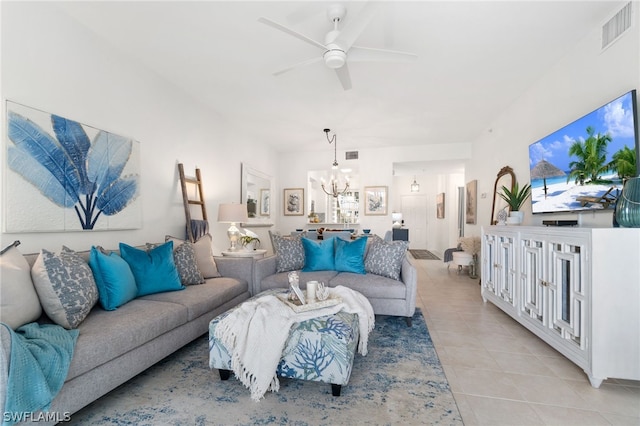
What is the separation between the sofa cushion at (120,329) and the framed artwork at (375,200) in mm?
4824

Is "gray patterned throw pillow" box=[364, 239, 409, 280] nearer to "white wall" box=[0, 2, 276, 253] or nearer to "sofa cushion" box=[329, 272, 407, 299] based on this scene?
"sofa cushion" box=[329, 272, 407, 299]

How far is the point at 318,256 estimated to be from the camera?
11.5 feet

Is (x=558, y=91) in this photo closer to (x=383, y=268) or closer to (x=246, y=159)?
(x=383, y=268)

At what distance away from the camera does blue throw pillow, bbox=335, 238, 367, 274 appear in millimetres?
3348

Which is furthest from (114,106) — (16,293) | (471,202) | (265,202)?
(471,202)

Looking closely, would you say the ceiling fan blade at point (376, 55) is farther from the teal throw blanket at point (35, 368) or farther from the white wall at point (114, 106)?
the teal throw blanket at point (35, 368)

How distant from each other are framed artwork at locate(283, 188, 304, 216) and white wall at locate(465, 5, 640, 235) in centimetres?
386

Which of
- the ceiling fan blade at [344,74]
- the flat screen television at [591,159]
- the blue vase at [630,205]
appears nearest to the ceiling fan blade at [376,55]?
the ceiling fan blade at [344,74]

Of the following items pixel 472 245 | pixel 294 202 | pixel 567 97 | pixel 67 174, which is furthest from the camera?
pixel 294 202

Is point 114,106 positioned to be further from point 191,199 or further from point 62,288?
point 62,288

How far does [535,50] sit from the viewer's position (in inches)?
107

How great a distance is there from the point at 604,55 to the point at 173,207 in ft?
14.5

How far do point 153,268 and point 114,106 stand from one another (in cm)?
158

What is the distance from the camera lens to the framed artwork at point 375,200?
635cm
